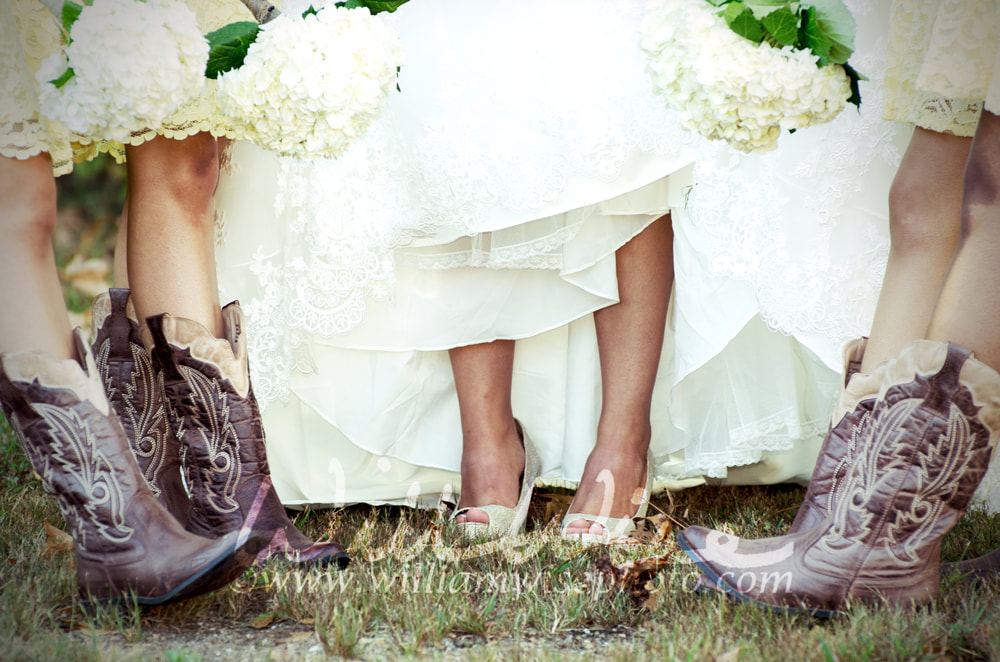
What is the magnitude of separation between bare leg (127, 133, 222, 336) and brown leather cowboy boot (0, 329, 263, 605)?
0.17 m

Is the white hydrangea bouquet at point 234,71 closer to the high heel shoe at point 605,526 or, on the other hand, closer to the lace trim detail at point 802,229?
the lace trim detail at point 802,229

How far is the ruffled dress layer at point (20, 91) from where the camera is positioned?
43.6 inches

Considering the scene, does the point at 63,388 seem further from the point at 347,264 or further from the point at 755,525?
the point at 755,525

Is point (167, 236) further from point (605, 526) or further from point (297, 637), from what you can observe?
point (605, 526)

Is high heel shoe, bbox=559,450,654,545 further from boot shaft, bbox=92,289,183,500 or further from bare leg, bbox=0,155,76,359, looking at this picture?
bare leg, bbox=0,155,76,359

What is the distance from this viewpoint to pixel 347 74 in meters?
1.18

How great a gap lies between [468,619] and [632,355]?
74 cm

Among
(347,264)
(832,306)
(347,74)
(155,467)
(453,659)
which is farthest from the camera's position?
(347,264)

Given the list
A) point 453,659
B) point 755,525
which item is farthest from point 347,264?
point 755,525

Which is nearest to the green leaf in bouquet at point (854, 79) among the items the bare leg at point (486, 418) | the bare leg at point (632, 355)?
the bare leg at point (632, 355)

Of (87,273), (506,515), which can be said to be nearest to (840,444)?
(506,515)

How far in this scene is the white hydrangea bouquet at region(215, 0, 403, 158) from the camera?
3.84 feet

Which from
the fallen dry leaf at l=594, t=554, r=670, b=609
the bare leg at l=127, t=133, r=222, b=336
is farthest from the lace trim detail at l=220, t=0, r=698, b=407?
the fallen dry leaf at l=594, t=554, r=670, b=609

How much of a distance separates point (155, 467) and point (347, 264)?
506mm
